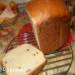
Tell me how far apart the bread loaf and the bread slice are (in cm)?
5

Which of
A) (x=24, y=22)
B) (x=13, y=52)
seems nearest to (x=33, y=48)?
(x=13, y=52)

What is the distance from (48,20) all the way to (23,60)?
0.20m

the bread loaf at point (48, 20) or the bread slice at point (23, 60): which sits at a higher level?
the bread loaf at point (48, 20)

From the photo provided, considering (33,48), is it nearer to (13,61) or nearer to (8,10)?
(13,61)

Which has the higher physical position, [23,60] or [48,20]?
[48,20]

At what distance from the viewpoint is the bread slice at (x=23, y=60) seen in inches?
34.8

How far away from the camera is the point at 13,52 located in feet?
3.18

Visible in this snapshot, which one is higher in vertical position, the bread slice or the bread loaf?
the bread loaf

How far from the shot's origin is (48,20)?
2.89 ft

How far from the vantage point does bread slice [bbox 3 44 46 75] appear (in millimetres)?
884

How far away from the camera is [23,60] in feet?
3.00

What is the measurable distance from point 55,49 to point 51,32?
0.35 ft

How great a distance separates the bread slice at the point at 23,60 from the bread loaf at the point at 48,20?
5 centimetres

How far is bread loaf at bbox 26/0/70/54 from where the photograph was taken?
2.90ft
